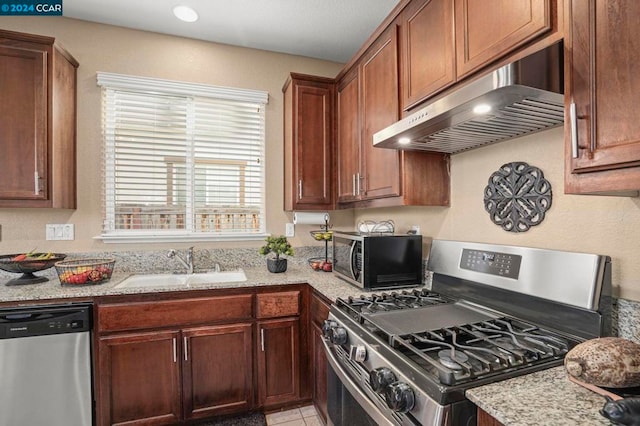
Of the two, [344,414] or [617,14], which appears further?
[344,414]

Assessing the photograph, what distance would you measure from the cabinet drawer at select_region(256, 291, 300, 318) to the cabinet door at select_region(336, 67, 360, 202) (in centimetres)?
81

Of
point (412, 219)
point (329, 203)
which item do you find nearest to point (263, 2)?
point (329, 203)

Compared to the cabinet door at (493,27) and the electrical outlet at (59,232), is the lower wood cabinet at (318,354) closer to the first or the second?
the cabinet door at (493,27)

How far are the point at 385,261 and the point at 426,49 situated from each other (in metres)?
1.11

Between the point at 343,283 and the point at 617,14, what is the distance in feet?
5.43

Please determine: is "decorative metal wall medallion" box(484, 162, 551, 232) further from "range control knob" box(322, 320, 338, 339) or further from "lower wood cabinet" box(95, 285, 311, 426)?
"lower wood cabinet" box(95, 285, 311, 426)

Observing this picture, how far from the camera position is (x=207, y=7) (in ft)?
7.13

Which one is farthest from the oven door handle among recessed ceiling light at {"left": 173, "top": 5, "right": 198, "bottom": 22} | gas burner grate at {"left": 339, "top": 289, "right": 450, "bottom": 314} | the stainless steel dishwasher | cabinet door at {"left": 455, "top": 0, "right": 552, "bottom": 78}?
recessed ceiling light at {"left": 173, "top": 5, "right": 198, "bottom": 22}

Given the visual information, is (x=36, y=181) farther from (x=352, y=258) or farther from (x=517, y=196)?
(x=517, y=196)

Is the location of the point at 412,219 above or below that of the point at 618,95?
below

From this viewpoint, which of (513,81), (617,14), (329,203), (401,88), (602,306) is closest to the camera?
(617,14)

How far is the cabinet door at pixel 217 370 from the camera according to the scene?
1931 millimetres

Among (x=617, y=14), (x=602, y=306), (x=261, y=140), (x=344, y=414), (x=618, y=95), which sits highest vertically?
(x=261, y=140)

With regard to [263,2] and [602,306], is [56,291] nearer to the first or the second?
[263,2]
